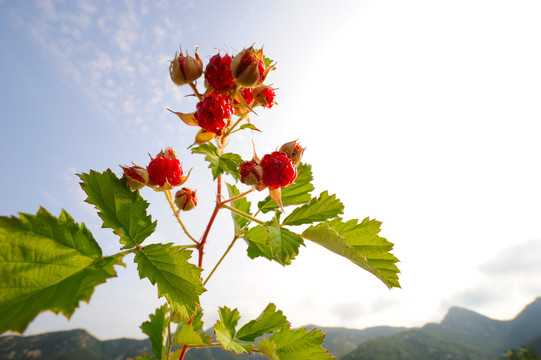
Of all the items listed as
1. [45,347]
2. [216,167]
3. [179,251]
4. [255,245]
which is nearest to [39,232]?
[179,251]

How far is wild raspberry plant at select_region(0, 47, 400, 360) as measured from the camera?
131cm

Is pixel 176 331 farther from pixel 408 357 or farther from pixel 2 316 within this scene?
pixel 408 357

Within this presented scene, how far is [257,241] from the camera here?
7.75ft

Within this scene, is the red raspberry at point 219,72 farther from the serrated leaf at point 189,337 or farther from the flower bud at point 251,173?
the serrated leaf at point 189,337

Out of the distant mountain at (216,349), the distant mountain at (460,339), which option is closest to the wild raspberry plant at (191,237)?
the distant mountain at (216,349)

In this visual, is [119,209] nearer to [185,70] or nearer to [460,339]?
[185,70]

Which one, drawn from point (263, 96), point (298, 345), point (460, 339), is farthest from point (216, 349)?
point (263, 96)

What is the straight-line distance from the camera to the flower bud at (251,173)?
1871 mm

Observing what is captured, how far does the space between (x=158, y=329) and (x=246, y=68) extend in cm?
214

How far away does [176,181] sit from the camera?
1.92 metres

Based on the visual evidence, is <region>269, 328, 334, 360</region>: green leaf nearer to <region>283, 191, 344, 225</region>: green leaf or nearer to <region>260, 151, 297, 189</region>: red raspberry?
<region>283, 191, 344, 225</region>: green leaf

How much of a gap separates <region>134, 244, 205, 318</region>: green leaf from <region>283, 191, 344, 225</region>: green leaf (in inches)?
31.1

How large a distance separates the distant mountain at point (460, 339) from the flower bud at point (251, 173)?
114671 millimetres

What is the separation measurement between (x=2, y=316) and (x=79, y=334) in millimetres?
142441
